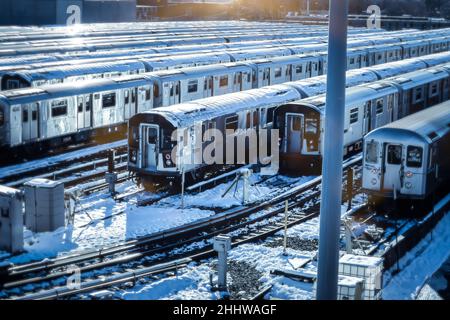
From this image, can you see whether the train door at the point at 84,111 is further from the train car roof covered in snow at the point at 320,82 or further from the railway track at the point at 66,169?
the train car roof covered in snow at the point at 320,82

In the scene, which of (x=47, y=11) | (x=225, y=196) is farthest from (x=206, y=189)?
(x=47, y=11)

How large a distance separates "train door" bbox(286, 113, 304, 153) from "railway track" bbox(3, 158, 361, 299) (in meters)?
2.54

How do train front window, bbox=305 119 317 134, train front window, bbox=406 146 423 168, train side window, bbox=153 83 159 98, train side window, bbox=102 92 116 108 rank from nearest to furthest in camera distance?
train front window, bbox=406 146 423 168
train front window, bbox=305 119 317 134
train side window, bbox=102 92 116 108
train side window, bbox=153 83 159 98

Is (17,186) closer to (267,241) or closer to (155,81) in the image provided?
(267,241)

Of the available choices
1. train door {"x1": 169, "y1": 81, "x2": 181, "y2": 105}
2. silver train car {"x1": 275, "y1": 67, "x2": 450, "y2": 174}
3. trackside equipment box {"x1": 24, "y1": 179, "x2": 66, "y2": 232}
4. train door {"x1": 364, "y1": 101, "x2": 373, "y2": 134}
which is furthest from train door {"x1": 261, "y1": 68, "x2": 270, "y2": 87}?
trackside equipment box {"x1": 24, "y1": 179, "x2": 66, "y2": 232}

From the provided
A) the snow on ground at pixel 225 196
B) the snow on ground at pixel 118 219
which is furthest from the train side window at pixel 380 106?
the snow on ground at pixel 118 219

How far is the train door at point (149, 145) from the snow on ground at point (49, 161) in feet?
17.1

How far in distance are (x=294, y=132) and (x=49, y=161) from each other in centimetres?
943

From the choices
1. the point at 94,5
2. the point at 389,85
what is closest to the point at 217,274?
the point at 389,85

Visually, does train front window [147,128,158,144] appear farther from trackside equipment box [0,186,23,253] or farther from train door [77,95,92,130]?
train door [77,95,92,130]

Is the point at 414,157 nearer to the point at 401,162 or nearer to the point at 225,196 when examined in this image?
the point at 401,162

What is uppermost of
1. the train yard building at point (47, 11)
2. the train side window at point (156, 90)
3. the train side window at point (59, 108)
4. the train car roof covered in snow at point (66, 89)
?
the train yard building at point (47, 11)

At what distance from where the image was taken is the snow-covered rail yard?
1697cm

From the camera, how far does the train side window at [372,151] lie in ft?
76.1
